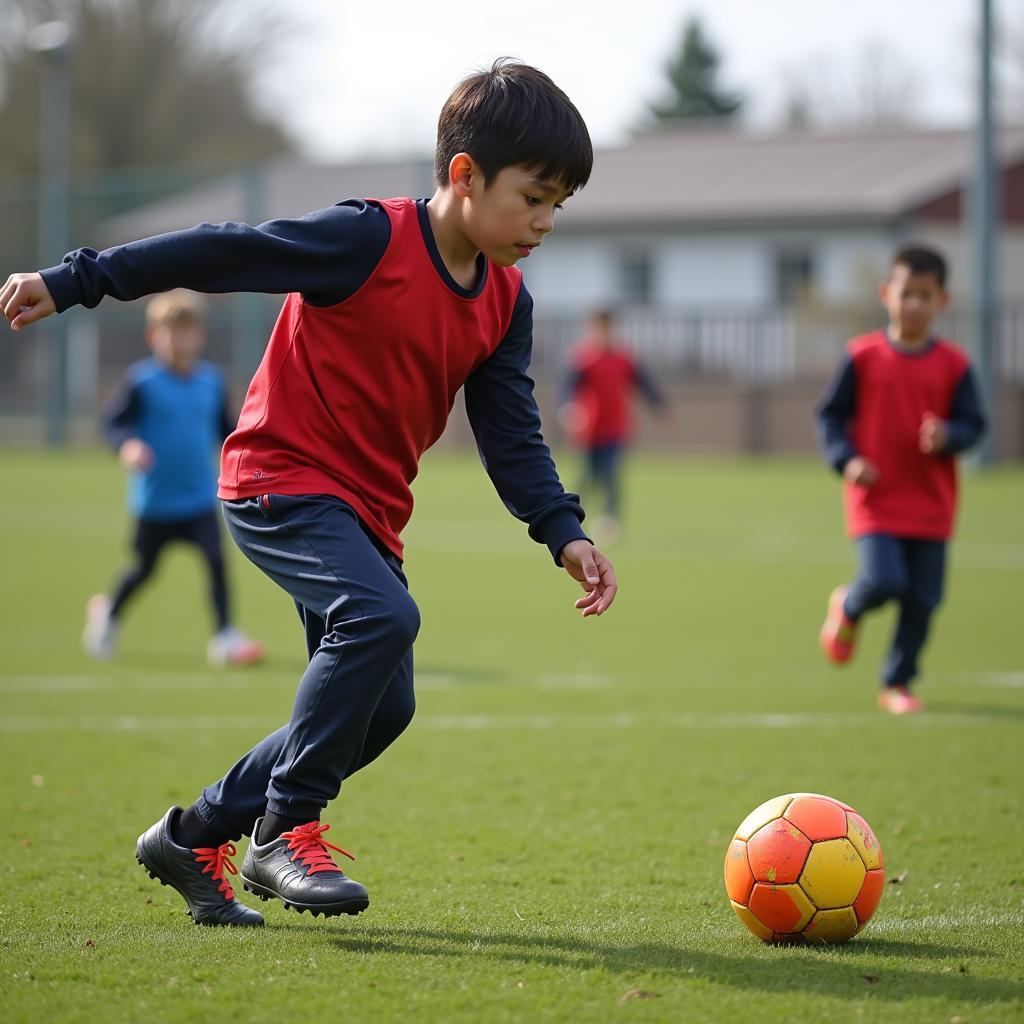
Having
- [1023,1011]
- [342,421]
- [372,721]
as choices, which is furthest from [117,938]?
[1023,1011]

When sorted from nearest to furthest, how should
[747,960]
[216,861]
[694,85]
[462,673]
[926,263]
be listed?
[747,960]
[216,861]
[926,263]
[462,673]
[694,85]

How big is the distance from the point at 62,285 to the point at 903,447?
486 cm

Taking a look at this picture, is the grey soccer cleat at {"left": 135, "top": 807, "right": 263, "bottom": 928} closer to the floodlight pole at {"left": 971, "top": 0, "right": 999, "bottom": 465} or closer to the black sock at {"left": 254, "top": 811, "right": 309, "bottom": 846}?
the black sock at {"left": 254, "top": 811, "right": 309, "bottom": 846}

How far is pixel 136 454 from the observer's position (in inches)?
353

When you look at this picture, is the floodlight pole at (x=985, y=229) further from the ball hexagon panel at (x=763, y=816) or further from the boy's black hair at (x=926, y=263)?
the ball hexagon panel at (x=763, y=816)

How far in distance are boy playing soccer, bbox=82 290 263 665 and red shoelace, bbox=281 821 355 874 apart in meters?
5.34

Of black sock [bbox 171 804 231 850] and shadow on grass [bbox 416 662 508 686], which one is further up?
black sock [bbox 171 804 231 850]

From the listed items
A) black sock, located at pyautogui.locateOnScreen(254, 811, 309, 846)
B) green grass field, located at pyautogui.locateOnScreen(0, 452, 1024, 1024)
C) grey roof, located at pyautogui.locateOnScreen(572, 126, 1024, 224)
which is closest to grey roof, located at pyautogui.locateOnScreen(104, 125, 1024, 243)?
grey roof, located at pyautogui.locateOnScreen(572, 126, 1024, 224)

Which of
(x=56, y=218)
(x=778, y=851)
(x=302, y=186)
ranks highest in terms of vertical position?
(x=302, y=186)

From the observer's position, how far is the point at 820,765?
618cm

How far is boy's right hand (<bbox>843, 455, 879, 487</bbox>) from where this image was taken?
23.9 ft

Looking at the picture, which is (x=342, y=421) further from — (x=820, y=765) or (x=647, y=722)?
(x=647, y=722)

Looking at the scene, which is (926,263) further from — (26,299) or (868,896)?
(26,299)

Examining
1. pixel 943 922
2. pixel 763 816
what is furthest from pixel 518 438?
pixel 943 922
